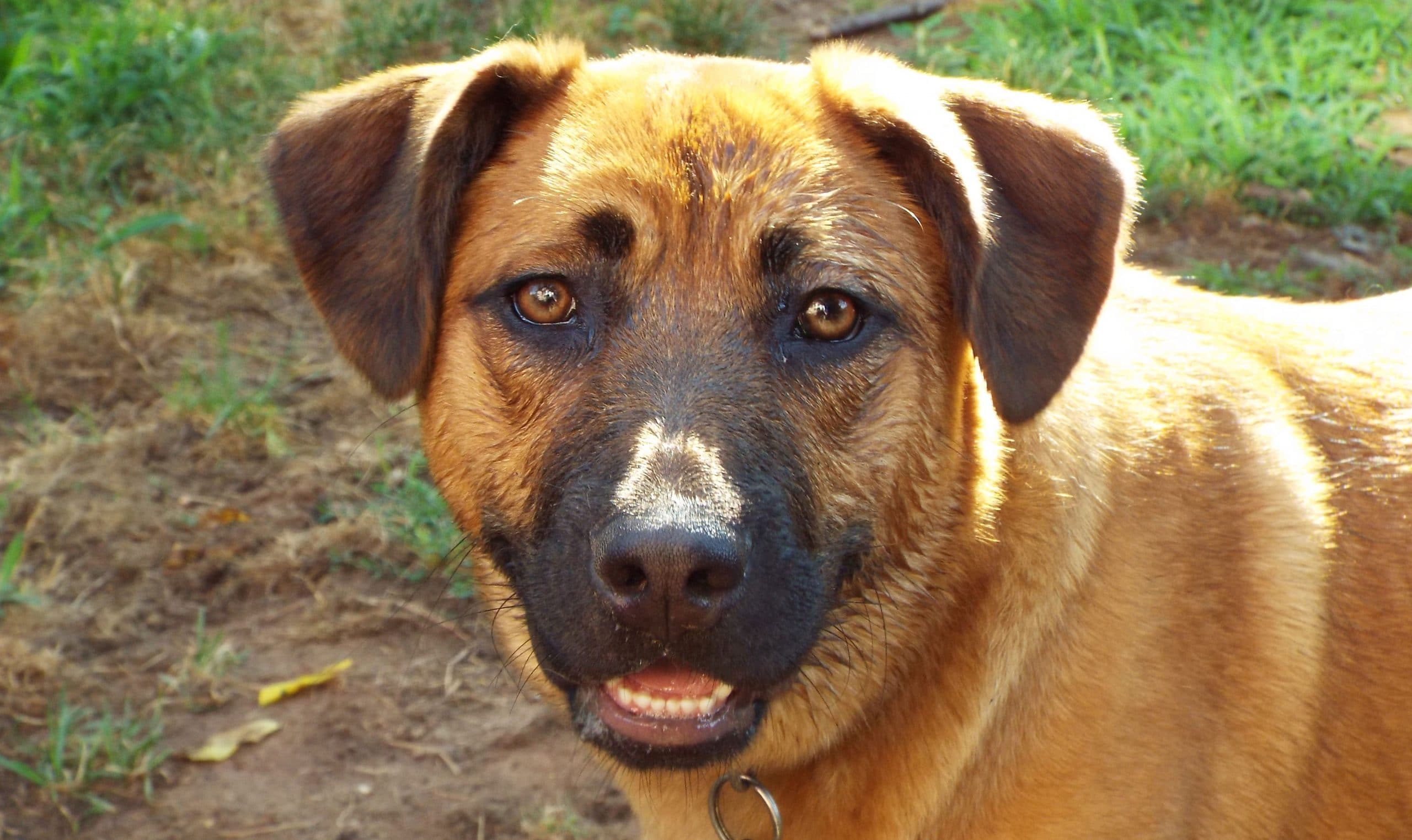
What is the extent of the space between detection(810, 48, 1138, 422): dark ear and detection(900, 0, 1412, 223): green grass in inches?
117

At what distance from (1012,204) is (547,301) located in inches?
37.4

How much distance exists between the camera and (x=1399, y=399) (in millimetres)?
3207

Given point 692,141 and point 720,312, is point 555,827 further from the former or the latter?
point 692,141

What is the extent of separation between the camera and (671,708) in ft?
9.26

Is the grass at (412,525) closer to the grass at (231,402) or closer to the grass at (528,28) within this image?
the grass at (231,402)

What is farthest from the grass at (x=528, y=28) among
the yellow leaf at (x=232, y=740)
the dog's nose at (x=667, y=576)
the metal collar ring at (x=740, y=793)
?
the dog's nose at (x=667, y=576)

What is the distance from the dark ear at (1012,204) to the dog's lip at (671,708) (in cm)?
77

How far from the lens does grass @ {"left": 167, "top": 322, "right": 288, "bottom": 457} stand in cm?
530

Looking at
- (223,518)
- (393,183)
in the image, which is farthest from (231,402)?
(393,183)

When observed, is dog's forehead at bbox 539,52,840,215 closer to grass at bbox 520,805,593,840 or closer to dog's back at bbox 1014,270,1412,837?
dog's back at bbox 1014,270,1412,837

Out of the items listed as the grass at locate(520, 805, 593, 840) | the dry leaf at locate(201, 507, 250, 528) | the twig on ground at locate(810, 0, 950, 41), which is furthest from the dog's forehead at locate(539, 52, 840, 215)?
the twig on ground at locate(810, 0, 950, 41)

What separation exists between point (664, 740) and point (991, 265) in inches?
43.6

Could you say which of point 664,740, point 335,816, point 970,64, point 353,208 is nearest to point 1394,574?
point 664,740

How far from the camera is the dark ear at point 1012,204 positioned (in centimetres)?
285
